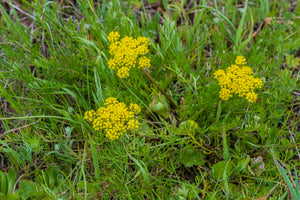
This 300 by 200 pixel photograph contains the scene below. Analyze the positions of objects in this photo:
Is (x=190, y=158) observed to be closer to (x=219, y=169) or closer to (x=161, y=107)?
(x=219, y=169)

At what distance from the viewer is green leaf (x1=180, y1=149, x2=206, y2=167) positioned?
8.24 feet

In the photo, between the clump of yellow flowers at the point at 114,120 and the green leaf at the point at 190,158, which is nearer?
the clump of yellow flowers at the point at 114,120

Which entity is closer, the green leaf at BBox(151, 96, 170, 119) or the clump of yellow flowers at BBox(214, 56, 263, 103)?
the clump of yellow flowers at BBox(214, 56, 263, 103)

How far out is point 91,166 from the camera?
8.20 feet

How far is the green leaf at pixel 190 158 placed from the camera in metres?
2.51

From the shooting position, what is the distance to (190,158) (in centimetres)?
253

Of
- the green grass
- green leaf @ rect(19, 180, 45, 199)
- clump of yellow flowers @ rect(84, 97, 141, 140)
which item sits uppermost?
clump of yellow flowers @ rect(84, 97, 141, 140)

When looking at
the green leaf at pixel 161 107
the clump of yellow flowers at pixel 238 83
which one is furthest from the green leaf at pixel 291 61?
the green leaf at pixel 161 107

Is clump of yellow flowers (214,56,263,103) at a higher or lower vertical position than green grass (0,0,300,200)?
higher

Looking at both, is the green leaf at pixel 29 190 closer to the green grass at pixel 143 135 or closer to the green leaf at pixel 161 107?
the green grass at pixel 143 135

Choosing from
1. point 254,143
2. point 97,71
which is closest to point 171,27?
point 97,71

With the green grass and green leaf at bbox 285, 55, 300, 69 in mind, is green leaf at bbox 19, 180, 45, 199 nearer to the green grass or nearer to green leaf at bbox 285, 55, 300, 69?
the green grass

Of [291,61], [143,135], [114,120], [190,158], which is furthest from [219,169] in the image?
[291,61]

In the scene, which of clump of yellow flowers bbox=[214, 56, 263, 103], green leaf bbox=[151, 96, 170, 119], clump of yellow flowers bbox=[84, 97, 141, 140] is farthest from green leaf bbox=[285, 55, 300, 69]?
clump of yellow flowers bbox=[84, 97, 141, 140]
